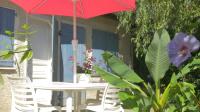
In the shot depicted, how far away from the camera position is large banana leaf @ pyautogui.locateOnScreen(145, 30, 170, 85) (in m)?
1.34

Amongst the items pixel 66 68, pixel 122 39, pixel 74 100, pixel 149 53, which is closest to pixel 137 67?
pixel 122 39

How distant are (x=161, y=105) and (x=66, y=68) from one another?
29.7ft

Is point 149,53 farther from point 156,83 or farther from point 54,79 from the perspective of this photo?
point 54,79

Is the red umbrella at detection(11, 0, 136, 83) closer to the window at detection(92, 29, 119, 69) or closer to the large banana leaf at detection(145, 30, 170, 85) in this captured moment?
the large banana leaf at detection(145, 30, 170, 85)

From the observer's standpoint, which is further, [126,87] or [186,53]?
[126,87]

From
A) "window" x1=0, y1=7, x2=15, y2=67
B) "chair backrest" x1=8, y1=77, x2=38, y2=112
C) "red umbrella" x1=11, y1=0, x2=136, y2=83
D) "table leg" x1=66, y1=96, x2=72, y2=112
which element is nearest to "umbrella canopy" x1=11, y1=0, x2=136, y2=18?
"red umbrella" x1=11, y1=0, x2=136, y2=83

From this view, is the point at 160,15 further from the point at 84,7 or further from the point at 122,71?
the point at 122,71

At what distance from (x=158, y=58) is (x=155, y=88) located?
110 mm

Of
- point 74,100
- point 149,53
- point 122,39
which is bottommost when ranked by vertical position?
point 74,100

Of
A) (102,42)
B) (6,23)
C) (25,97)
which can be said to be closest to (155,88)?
(25,97)

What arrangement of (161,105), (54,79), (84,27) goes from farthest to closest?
(84,27)
(54,79)
(161,105)

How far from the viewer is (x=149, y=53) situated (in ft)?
4.72

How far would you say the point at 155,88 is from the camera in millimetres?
1379

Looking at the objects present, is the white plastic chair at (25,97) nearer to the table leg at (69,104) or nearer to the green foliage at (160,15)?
the table leg at (69,104)
